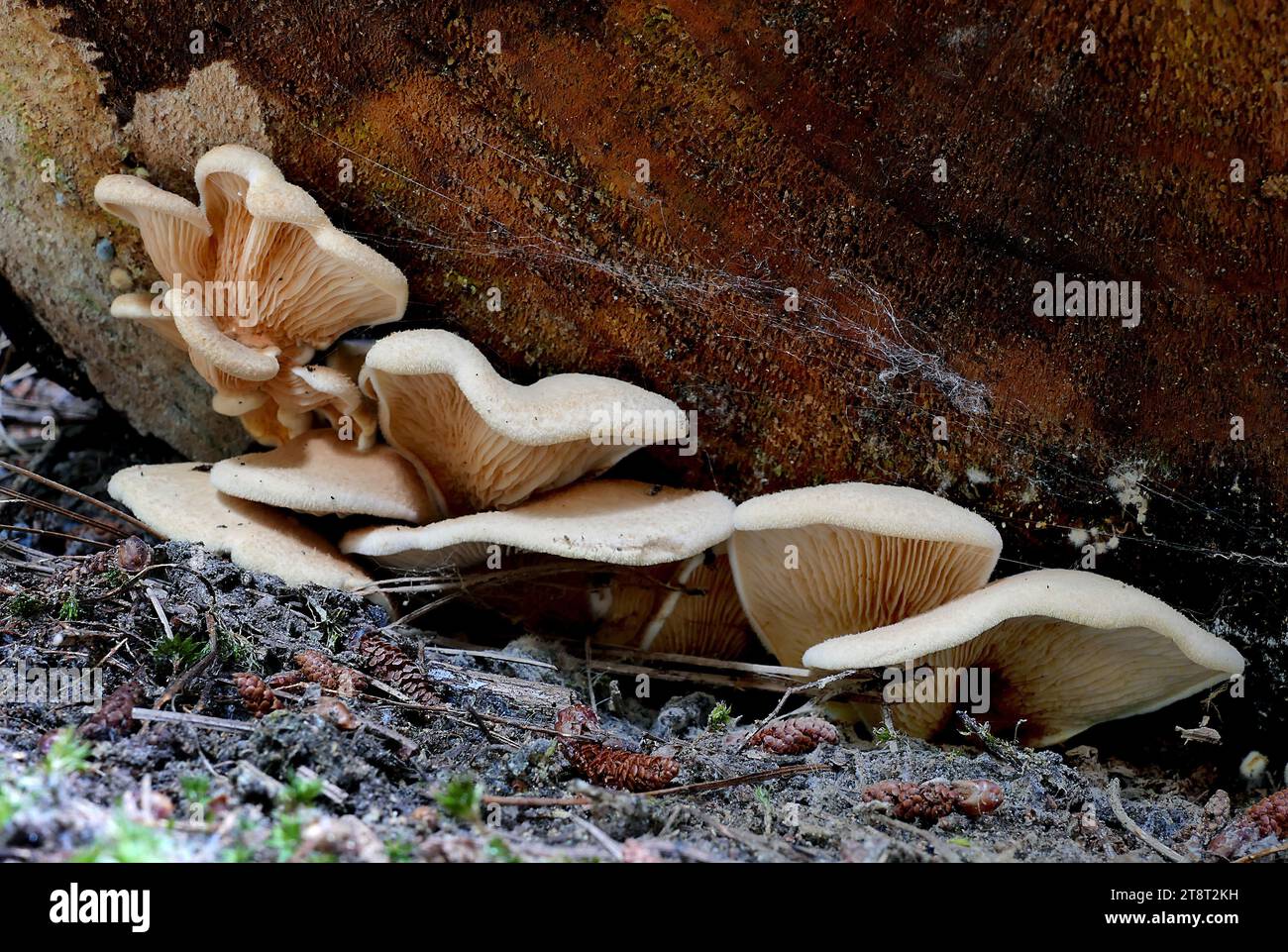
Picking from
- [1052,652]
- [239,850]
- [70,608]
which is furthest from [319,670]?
[1052,652]

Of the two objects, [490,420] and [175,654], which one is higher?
[490,420]

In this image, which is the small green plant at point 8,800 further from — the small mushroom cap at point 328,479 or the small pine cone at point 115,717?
the small mushroom cap at point 328,479

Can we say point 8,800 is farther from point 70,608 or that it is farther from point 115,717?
point 70,608

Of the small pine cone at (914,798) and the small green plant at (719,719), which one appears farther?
the small green plant at (719,719)

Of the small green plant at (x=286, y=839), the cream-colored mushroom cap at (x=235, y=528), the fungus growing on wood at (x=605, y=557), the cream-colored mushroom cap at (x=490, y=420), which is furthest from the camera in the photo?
the cream-colored mushroom cap at (x=235, y=528)

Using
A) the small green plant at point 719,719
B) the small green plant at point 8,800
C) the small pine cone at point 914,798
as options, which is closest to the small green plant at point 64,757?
the small green plant at point 8,800

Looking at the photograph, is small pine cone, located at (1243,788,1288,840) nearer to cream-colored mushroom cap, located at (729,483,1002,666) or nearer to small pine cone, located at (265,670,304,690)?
cream-colored mushroom cap, located at (729,483,1002,666)

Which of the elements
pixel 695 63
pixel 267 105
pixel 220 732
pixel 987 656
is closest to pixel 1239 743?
pixel 987 656
